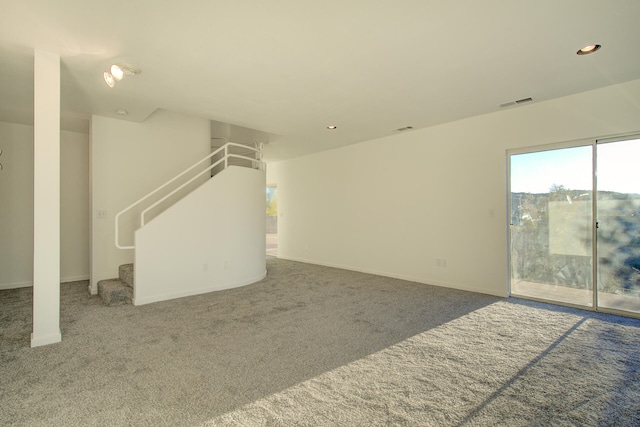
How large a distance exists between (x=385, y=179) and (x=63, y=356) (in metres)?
5.14

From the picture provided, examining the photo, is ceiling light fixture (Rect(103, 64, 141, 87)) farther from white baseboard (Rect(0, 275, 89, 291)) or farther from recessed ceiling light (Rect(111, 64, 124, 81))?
white baseboard (Rect(0, 275, 89, 291))

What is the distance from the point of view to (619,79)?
348 centimetres

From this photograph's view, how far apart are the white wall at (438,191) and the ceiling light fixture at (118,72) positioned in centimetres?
424

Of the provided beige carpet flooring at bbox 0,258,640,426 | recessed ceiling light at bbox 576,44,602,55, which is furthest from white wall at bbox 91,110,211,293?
recessed ceiling light at bbox 576,44,602,55

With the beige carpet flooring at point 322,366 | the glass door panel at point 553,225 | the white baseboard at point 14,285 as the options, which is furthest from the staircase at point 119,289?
the glass door panel at point 553,225

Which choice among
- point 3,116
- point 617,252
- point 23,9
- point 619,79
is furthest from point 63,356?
point 619,79

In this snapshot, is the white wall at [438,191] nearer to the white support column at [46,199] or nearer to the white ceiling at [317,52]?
the white ceiling at [317,52]

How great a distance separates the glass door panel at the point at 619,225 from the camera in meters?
3.60

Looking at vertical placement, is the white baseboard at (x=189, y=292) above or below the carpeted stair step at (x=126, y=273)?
below

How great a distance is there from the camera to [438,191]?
523cm

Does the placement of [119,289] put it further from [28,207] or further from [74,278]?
[28,207]

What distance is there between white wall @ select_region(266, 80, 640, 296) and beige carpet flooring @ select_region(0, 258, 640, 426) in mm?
1096

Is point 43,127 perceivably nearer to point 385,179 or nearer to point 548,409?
point 548,409

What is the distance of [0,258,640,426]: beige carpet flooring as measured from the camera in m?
1.86
